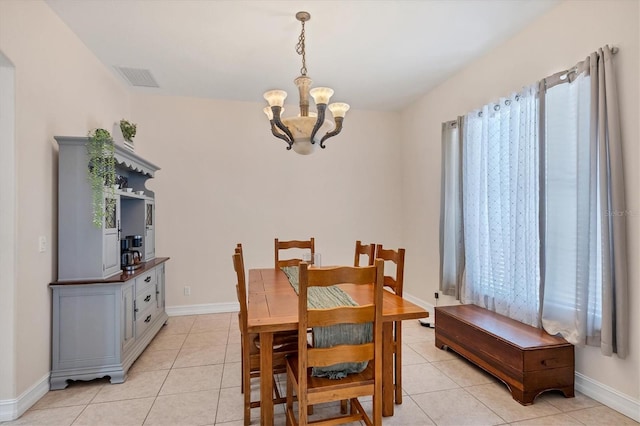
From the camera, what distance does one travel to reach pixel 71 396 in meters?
2.44

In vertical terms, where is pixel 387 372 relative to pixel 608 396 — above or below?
above

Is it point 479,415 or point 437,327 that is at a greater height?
point 437,327

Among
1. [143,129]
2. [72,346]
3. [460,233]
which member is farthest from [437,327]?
[143,129]

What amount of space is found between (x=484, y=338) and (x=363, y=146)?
3.12 meters

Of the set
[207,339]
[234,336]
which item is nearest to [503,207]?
[234,336]

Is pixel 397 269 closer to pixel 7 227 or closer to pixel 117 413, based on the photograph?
pixel 117 413

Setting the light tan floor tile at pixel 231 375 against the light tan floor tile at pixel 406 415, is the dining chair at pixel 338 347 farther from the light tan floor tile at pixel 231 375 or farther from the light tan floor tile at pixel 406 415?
the light tan floor tile at pixel 231 375

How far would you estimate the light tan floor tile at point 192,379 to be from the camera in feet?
8.36

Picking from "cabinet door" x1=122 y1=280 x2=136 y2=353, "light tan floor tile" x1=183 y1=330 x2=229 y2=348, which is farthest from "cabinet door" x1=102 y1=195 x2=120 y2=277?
"light tan floor tile" x1=183 y1=330 x2=229 y2=348

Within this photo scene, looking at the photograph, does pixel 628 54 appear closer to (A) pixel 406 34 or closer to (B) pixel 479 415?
(A) pixel 406 34

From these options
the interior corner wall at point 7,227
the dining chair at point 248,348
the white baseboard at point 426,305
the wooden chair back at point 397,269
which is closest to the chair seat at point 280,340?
→ the dining chair at point 248,348

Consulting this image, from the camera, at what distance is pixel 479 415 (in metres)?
2.18

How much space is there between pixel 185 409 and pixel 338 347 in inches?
52.3

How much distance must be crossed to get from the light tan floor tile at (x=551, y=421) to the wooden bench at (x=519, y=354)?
158mm
